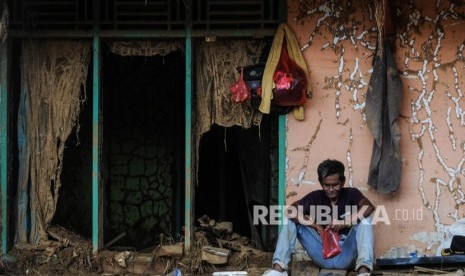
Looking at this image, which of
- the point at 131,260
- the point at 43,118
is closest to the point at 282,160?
the point at 131,260

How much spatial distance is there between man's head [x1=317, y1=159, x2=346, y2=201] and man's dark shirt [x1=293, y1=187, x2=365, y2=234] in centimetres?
7

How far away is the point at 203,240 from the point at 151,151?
2502mm

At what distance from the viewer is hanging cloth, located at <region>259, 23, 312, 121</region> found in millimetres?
6477

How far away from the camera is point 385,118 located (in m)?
6.43

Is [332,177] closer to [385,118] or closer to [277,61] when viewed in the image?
[385,118]

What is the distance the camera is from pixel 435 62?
648 centimetres

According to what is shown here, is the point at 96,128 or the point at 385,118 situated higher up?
the point at 385,118

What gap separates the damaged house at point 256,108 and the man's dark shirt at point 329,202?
1.35ft

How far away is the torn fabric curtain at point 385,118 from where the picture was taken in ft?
20.9

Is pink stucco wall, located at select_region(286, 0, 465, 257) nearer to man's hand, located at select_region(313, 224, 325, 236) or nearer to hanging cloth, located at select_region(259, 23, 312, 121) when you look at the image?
hanging cloth, located at select_region(259, 23, 312, 121)

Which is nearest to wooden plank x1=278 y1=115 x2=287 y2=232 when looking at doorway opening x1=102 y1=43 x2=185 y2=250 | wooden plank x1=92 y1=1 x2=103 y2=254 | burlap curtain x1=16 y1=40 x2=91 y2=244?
wooden plank x1=92 y1=1 x2=103 y2=254

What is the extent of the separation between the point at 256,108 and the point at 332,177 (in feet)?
3.53

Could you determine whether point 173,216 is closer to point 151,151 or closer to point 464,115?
point 151,151

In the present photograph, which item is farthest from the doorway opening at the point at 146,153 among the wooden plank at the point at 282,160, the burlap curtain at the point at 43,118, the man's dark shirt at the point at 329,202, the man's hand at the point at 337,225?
the man's hand at the point at 337,225
